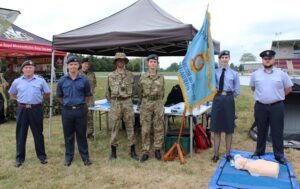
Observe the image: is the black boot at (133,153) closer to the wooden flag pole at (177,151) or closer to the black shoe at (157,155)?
the black shoe at (157,155)

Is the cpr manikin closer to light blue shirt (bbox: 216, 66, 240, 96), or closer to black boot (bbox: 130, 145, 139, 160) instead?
light blue shirt (bbox: 216, 66, 240, 96)

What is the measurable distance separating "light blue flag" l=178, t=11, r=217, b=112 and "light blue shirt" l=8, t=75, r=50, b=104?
82.0 inches

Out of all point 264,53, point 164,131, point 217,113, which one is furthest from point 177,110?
point 264,53

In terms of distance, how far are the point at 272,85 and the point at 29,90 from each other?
11.4 feet

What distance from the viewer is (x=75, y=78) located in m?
4.31

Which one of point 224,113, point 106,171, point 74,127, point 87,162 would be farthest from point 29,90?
point 224,113

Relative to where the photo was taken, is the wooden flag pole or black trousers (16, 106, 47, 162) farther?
the wooden flag pole

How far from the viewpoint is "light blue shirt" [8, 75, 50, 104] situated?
4.25 meters

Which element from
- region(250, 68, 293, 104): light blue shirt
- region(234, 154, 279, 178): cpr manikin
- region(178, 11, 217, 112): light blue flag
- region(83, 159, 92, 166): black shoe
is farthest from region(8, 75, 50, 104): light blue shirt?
region(250, 68, 293, 104): light blue shirt

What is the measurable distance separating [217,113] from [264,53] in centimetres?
109

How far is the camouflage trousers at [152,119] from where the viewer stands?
454 cm

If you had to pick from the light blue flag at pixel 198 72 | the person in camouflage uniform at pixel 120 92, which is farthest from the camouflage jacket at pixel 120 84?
the light blue flag at pixel 198 72

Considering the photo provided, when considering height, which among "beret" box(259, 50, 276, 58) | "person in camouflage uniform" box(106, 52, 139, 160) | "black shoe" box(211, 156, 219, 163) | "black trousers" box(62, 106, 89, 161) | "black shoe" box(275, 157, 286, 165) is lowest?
"black shoe" box(211, 156, 219, 163)

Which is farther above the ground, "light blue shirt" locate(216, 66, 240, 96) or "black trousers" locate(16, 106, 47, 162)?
"light blue shirt" locate(216, 66, 240, 96)
